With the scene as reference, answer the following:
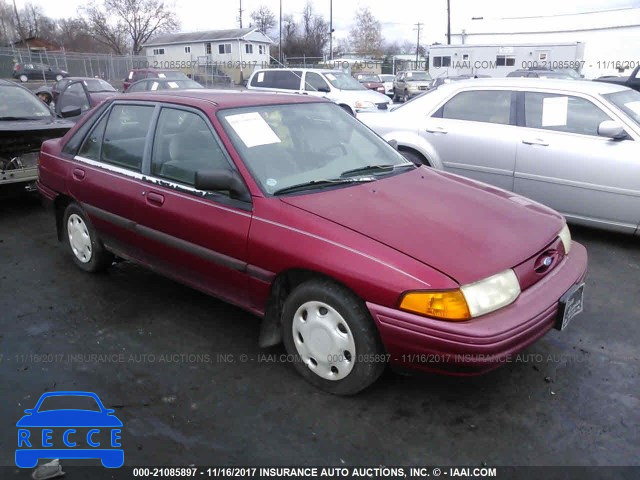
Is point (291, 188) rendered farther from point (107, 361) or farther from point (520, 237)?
point (107, 361)

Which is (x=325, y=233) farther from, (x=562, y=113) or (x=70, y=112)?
(x=70, y=112)

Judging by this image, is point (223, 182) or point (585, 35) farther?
point (585, 35)

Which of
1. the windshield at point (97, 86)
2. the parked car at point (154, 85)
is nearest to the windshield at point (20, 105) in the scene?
the parked car at point (154, 85)

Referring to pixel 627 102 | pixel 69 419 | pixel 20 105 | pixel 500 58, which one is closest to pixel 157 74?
pixel 20 105

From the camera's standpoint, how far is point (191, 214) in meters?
3.29

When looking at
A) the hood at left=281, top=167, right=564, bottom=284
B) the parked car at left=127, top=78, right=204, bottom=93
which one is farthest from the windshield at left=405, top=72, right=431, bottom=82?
the hood at left=281, top=167, right=564, bottom=284

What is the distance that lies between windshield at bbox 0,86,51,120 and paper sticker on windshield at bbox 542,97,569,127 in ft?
20.3

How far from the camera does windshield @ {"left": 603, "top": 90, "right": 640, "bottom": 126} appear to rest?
5.06 meters

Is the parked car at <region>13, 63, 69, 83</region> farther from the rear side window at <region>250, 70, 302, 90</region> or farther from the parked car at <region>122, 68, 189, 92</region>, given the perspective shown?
the rear side window at <region>250, 70, 302, 90</region>

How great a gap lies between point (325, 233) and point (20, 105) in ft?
20.4

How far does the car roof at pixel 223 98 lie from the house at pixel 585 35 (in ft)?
108

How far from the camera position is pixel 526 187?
5422 mm

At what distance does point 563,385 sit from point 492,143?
3174 mm

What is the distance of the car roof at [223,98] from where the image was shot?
348 centimetres
